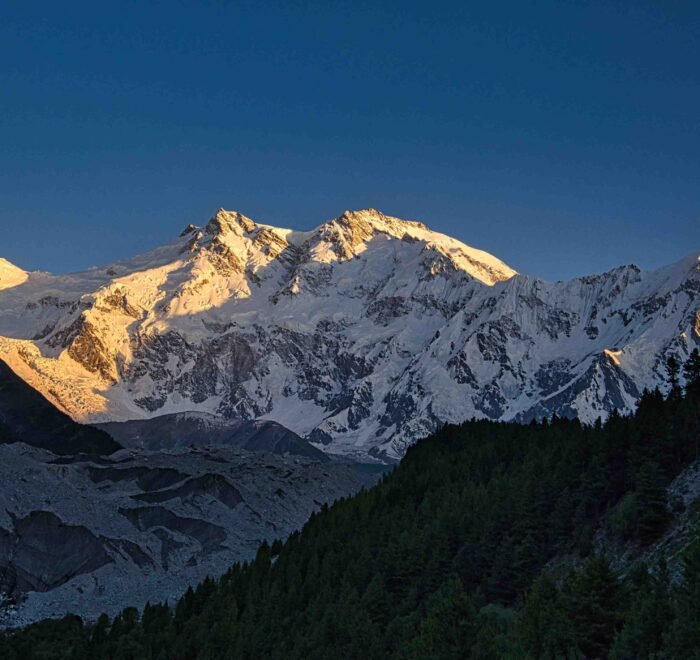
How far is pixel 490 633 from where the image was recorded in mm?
87062

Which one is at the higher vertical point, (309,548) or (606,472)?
(606,472)

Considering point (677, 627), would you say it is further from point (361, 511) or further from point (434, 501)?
point (361, 511)

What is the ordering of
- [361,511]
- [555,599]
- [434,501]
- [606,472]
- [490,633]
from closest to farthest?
[490,633] < [555,599] < [606,472] < [434,501] < [361,511]

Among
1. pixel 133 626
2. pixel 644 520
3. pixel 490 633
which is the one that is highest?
pixel 644 520

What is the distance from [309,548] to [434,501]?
21.5 m

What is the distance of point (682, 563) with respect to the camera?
9238 centimetres

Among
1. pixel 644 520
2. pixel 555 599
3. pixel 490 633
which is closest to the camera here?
pixel 490 633

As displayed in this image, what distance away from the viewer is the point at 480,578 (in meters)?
126

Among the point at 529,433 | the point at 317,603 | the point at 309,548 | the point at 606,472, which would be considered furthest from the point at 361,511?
the point at 606,472

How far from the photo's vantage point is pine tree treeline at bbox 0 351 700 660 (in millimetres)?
85188

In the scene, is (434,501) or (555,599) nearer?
(555,599)

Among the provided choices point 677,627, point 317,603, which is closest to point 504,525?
point 317,603

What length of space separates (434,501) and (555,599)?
224 feet

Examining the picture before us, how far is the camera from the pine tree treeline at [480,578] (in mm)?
85188
